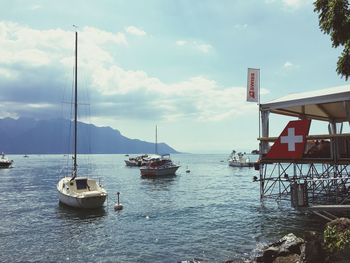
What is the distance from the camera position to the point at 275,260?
1644 cm

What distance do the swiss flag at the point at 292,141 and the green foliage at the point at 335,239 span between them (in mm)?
9943

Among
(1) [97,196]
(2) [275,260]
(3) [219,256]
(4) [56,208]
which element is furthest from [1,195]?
(2) [275,260]

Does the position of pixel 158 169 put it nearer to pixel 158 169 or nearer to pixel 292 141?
pixel 158 169

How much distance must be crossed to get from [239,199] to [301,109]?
18322mm

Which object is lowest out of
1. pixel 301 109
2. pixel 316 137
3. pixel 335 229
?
pixel 335 229

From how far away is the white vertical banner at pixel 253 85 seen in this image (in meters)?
28.0

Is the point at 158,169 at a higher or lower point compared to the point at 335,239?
lower

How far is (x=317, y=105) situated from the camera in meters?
27.2

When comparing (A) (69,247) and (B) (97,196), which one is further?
(B) (97,196)

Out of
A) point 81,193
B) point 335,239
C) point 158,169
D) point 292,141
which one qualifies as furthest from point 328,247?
point 158,169

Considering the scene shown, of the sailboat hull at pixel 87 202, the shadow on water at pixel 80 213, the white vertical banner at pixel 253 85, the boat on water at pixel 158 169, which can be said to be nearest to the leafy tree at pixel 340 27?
the white vertical banner at pixel 253 85

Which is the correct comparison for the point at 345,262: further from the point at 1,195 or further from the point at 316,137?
the point at 1,195

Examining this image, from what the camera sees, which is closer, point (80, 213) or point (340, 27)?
point (340, 27)

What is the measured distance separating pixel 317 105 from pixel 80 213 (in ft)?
73.5
